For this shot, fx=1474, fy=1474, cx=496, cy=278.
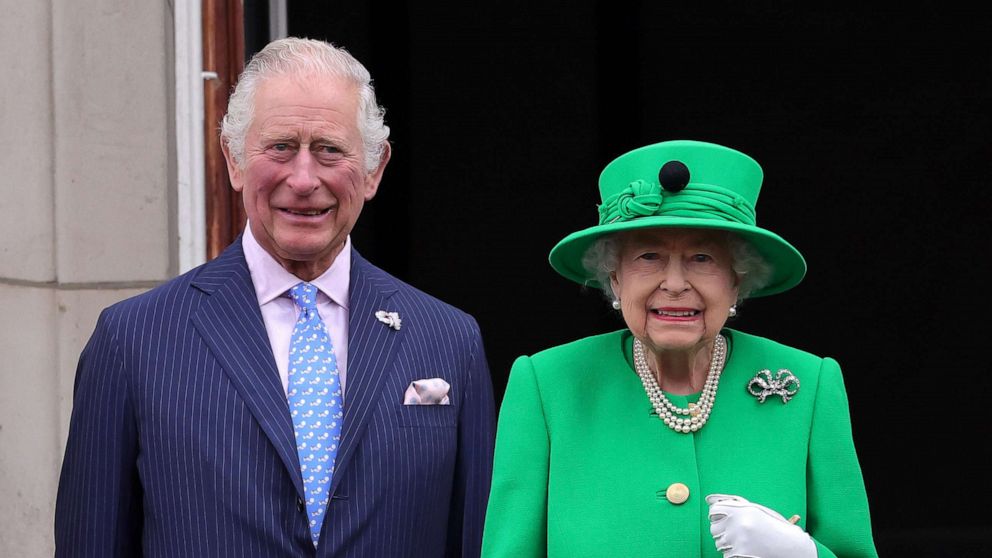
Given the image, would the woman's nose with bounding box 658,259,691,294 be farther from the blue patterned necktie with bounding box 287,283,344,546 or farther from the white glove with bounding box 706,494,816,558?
the blue patterned necktie with bounding box 287,283,344,546

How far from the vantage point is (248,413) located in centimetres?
255

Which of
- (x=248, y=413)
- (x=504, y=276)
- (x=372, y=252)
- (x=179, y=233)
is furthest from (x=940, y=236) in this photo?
(x=248, y=413)

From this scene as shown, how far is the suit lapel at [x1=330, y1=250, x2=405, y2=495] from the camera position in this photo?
258cm

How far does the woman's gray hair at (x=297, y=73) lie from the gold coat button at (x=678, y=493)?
2.83 ft

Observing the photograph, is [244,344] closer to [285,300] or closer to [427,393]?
[285,300]

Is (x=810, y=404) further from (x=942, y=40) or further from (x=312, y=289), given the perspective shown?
(x=942, y=40)

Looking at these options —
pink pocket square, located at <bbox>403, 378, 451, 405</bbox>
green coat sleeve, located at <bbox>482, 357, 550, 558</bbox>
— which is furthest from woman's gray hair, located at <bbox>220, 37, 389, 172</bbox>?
green coat sleeve, located at <bbox>482, 357, 550, 558</bbox>

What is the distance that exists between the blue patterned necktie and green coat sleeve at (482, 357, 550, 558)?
1.14ft

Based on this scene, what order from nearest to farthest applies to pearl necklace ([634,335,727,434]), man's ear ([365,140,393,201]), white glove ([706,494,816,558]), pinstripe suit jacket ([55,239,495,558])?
white glove ([706,494,816,558])
pearl necklace ([634,335,727,434])
pinstripe suit jacket ([55,239,495,558])
man's ear ([365,140,393,201])

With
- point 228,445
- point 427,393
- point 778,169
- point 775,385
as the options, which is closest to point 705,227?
point 775,385

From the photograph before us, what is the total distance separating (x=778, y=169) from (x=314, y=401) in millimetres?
3757

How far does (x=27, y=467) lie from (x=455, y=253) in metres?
2.19

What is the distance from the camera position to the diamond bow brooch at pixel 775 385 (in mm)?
2357

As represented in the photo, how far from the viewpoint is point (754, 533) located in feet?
6.97
